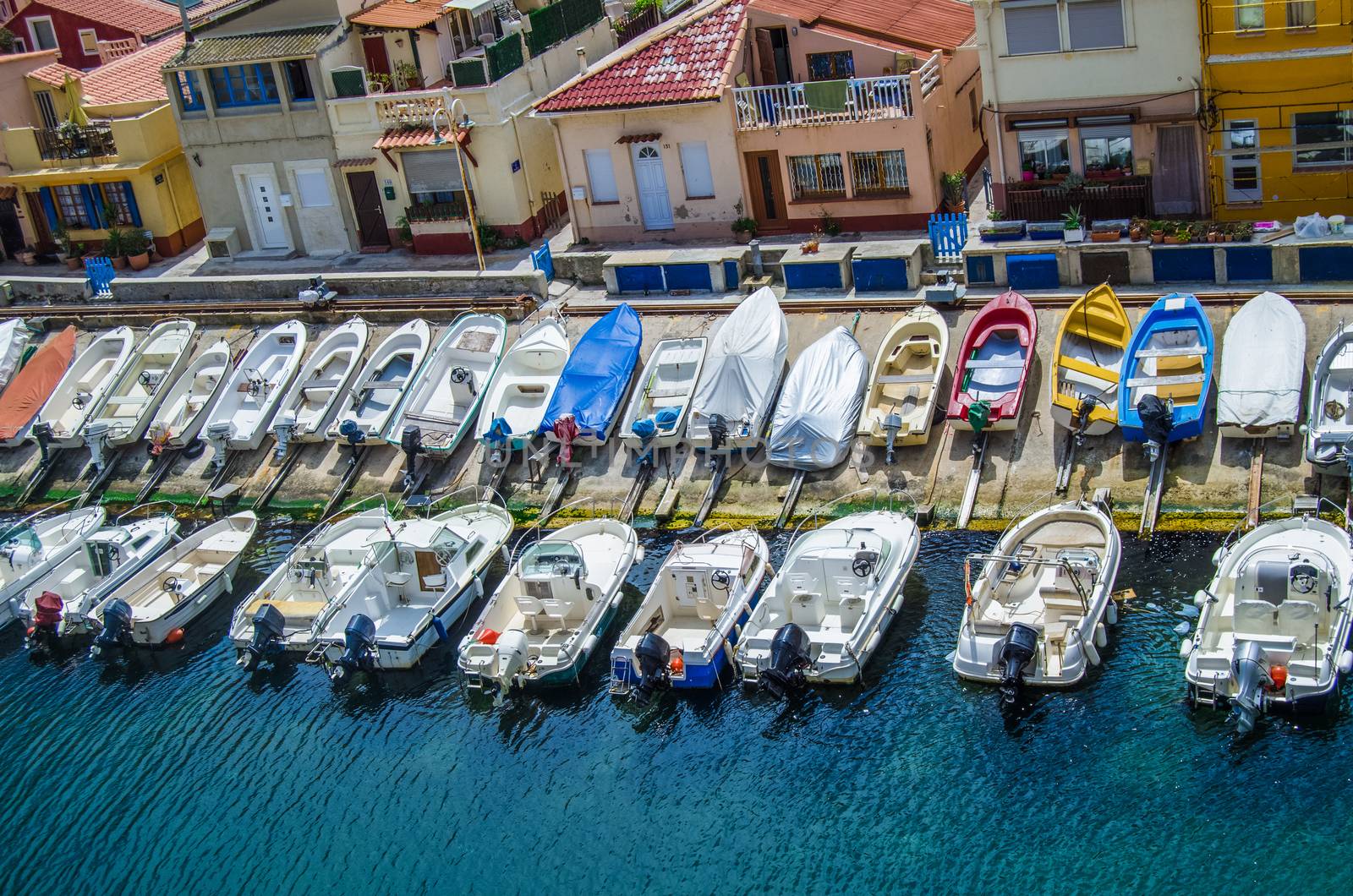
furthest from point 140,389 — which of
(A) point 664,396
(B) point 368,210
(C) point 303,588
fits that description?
(A) point 664,396

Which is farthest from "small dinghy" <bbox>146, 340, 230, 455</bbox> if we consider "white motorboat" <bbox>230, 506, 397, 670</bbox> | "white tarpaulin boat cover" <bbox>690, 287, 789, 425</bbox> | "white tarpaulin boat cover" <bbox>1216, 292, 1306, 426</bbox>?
"white tarpaulin boat cover" <bbox>1216, 292, 1306, 426</bbox>

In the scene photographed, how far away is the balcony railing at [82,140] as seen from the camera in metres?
51.9

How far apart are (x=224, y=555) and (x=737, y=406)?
42.1 feet

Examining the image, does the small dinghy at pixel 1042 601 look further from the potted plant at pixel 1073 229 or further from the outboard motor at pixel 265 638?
the outboard motor at pixel 265 638

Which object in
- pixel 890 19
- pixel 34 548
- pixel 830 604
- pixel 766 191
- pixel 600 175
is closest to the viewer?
pixel 830 604

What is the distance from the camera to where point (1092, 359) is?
1415 inches

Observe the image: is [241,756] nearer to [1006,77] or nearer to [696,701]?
[696,701]

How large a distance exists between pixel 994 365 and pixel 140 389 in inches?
957

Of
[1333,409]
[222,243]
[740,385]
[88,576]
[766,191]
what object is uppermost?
[766,191]

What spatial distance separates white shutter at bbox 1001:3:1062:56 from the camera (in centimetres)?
3866

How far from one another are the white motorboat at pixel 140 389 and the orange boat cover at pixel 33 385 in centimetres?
211

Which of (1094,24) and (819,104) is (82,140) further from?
(1094,24)

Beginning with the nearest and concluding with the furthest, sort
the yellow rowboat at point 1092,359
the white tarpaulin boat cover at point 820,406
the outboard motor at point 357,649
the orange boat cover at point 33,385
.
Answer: the outboard motor at point 357,649 → the yellow rowboat at point 1092,359 → the white tarpaulin boat cover at point 820,406 → the orange boat cover at point 33,385

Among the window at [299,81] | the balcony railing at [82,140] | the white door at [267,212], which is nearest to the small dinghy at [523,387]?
the window at [299,81]
